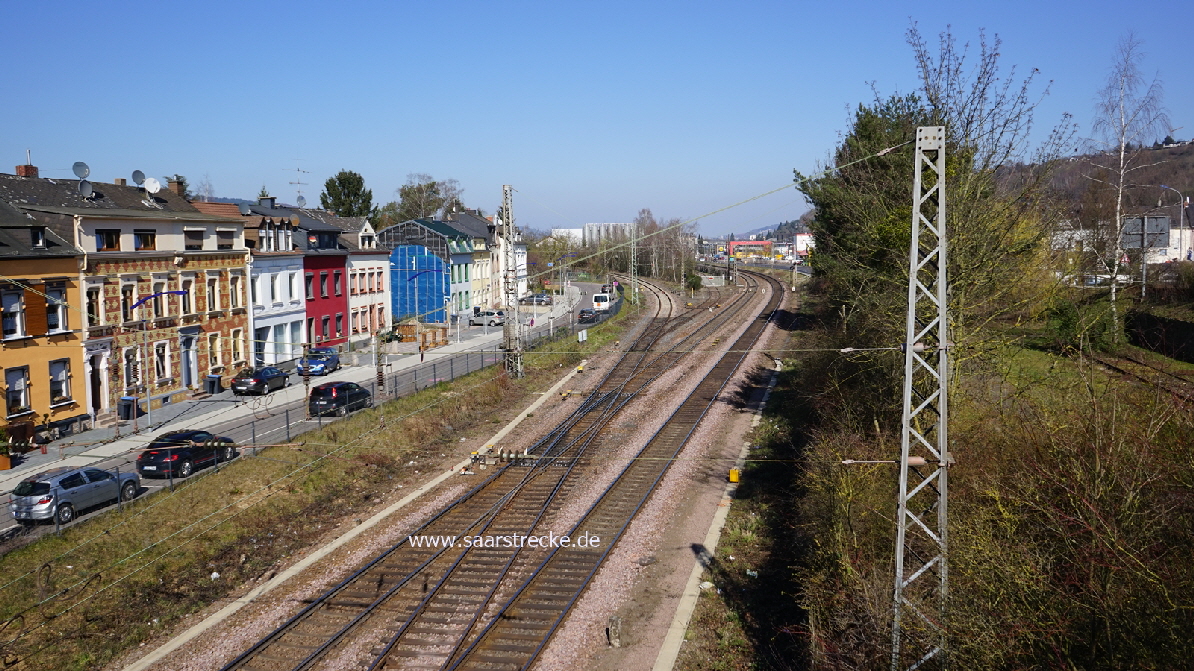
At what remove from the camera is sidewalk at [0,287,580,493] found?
74.2 ft

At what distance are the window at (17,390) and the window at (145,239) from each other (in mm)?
6586

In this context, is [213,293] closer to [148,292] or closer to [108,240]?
[148,292]

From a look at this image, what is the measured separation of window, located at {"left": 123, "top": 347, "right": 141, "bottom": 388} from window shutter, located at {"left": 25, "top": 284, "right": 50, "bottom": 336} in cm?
360

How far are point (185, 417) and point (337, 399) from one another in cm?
535

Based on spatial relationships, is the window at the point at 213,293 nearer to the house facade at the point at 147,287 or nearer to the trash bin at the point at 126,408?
the house facade at the point at 147,287

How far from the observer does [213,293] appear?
114 ft

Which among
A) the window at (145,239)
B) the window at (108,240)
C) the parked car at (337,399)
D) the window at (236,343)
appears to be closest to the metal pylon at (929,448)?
the parked car at (337,399)

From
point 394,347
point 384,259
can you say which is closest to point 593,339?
point 394,347

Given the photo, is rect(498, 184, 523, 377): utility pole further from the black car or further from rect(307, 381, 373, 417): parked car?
the black car

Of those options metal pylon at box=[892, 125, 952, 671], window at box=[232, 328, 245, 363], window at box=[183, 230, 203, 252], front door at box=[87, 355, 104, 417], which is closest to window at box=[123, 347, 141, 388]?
front door at box=[87, 355, 104, 417]

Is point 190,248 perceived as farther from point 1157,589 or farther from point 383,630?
point 1157,589

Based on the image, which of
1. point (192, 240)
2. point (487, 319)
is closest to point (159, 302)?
point (192, 240)

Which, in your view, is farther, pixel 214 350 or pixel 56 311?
pixel 214 350

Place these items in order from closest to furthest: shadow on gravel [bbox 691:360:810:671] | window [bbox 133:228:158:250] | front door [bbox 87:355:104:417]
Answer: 1. shadow on gravel [bbox 691:360:810:671]
2. front door [bbox 87:355:104:417]
3. window [bbox 133:228:158:250]
